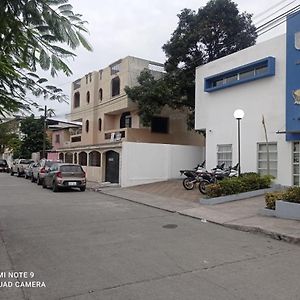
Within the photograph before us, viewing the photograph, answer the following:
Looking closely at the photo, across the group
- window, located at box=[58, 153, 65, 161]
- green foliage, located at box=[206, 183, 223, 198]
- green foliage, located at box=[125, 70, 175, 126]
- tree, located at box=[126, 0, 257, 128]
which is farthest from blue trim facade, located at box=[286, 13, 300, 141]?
window, located at box=[58, 153, 65, 161]

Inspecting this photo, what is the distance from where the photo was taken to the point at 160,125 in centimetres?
3052

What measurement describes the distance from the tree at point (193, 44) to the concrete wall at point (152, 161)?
3.52 m

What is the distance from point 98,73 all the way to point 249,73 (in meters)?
18.1

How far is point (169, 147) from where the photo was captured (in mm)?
24406

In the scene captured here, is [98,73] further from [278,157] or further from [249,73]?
[278,157]

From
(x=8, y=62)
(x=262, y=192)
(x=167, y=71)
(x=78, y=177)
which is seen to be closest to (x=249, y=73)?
(x=262, y=192)

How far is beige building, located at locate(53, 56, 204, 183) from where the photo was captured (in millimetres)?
25750

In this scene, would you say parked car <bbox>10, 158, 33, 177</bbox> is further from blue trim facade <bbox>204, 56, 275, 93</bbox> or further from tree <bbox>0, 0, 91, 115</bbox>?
tree <bbox>0, 0, 91, 115</bbox>

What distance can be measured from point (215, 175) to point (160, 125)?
43.0 feet

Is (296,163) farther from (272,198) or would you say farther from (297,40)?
(272,198)

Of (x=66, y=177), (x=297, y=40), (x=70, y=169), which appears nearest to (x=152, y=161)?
(x=70, y=169)

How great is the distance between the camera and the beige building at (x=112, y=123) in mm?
25750

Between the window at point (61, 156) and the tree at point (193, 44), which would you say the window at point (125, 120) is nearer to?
the tree at point (193, 44)

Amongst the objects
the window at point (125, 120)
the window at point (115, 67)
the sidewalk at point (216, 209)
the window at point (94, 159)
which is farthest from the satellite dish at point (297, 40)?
the window at point (125, 120)
